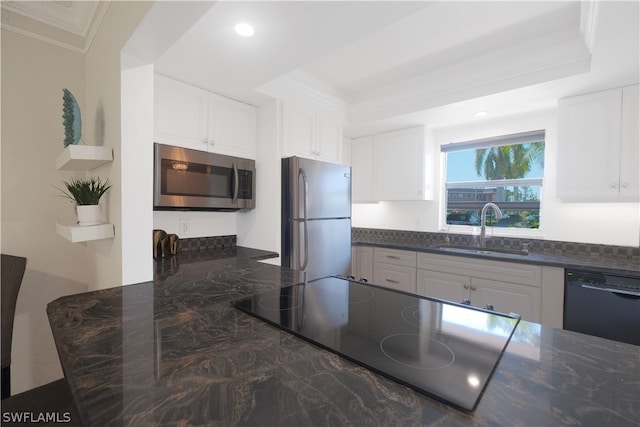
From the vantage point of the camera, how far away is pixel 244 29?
4.94 ft

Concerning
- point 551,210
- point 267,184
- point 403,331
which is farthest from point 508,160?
point 403,331

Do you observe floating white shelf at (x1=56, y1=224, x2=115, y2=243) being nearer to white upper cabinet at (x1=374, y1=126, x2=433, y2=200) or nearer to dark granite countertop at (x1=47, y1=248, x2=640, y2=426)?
dark granite countertop at (x1=47, y1=248, x2=640, y2=426)

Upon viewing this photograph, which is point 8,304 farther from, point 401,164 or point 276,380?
point 401,164

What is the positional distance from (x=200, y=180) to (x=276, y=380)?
Result: 1.90m

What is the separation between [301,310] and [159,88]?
1938mm

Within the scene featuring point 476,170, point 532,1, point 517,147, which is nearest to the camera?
point 532,1

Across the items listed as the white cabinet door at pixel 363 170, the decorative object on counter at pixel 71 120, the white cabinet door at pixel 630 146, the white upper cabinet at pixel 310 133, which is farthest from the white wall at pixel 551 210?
the decorative object on counter at pixel 71 120

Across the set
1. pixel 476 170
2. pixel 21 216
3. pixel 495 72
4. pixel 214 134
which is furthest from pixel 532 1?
pixel 21 216

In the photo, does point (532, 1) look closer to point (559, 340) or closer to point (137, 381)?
point (559, 340)

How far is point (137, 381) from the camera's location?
22.9 inches

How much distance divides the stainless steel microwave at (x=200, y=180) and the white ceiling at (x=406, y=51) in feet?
1.85

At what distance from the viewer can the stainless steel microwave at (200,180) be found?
6.48ft

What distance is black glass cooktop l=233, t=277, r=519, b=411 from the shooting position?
592 millimetres

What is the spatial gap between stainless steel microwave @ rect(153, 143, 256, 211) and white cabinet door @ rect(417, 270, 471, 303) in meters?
1.82
